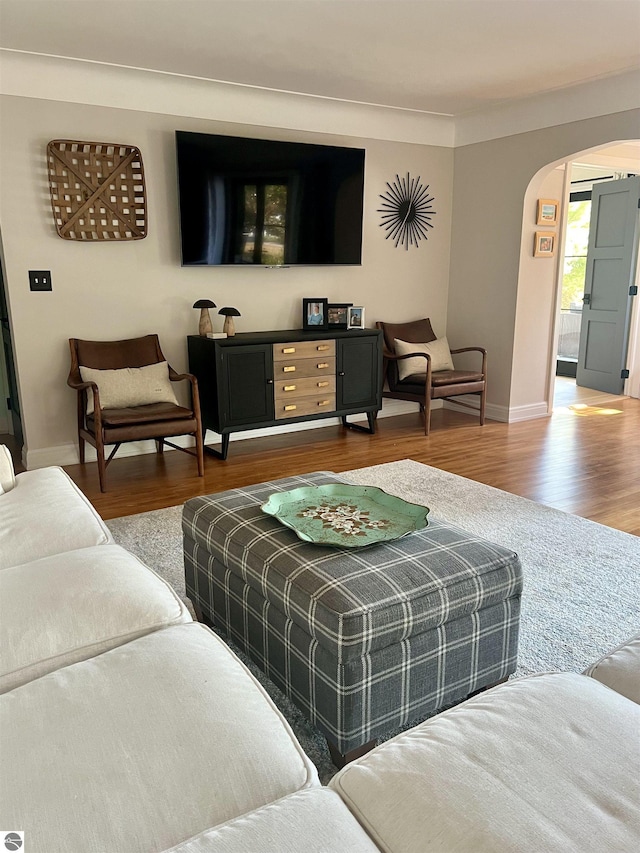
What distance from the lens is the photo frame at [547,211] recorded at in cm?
539

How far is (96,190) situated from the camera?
167 inches

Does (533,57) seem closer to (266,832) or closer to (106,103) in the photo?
(106,103)

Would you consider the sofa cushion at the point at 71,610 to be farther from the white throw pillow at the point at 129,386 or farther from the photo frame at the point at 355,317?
the photo frame at the point at 355,317

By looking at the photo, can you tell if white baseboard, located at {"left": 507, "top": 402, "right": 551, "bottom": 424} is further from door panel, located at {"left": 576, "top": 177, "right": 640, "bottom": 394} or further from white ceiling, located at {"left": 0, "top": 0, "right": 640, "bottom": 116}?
white ceiling, located at {"left": 0, "top": 0, "right": 640, "bottom": 116}

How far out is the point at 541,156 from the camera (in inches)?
201

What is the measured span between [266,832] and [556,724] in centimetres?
54

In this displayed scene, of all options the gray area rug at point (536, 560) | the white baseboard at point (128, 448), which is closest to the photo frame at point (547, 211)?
the white baseboard at point (128, 448)

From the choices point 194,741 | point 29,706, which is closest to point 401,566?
point 194,741

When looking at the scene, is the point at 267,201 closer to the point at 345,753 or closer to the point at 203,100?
the point at 203,100

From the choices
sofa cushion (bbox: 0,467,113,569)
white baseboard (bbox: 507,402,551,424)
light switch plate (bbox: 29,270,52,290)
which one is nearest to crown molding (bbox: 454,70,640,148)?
white baseboard (bbox: 507,402,551,424)

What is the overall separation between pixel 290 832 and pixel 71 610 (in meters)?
0.80

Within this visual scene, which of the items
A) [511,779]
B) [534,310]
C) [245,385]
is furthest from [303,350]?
[511,779]

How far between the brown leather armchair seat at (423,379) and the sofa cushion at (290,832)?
14.0ft

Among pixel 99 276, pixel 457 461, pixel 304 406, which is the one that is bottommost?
pixel 457 461
